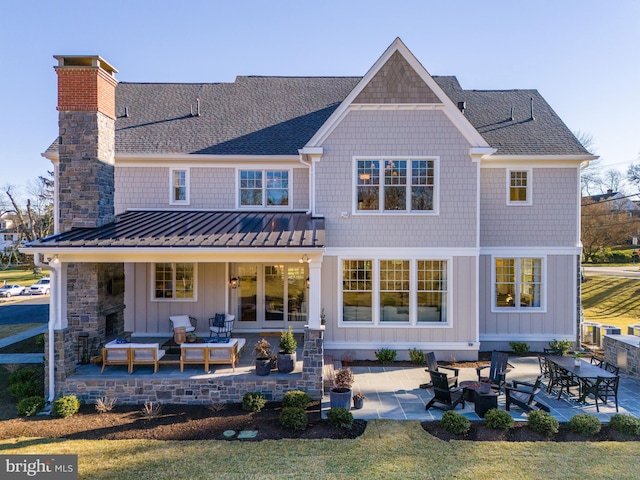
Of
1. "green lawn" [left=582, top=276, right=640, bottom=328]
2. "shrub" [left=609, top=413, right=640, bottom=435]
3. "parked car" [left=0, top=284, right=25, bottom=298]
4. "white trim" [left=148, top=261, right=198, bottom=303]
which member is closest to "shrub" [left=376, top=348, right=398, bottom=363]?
"shrub" [left=609, top=413, right=640, bottom=435]

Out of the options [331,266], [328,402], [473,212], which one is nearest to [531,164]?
[473,212]

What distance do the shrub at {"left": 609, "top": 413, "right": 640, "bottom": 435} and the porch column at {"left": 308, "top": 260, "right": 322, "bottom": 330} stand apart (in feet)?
21.3

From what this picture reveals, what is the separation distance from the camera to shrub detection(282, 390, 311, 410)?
8.42m

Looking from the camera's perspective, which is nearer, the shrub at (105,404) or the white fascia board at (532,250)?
the shrub at (105,404)

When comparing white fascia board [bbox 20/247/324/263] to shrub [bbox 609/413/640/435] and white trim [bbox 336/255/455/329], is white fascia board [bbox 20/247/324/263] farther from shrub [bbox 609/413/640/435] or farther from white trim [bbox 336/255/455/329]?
shrub [bbox 609/413/640/435]

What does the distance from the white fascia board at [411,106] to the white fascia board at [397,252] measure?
3469 millimetres

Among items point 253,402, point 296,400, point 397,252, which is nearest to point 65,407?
point 253,402

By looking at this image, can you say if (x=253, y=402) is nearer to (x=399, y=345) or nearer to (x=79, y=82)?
(x=399, y=345)

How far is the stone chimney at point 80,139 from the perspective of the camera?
10578mm

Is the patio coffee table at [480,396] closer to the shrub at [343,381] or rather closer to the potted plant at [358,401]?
the potted plant at [358,401]

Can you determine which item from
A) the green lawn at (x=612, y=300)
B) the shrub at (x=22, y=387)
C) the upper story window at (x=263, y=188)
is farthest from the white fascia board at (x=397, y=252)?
the green lawn at (x=612, y=300)

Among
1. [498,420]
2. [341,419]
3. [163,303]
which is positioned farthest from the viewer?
[163,303]

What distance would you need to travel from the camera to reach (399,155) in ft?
39.5

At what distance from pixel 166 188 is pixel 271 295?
18.5ft
